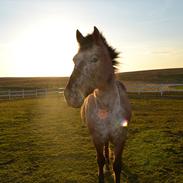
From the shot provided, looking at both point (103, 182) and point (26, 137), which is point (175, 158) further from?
point (26, 137)

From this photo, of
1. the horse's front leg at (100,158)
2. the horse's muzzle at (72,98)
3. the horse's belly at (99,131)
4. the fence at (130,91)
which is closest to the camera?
the horse's muzzle at (72,98)

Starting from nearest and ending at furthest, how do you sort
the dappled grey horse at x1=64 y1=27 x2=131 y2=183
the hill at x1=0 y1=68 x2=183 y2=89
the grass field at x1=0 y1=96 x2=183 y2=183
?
1. the dappled grey horse at x1=64 y1=27 x2=131 y2=183
2. the grass field at x1=0 y1=96 x2=183 y2=183
3. the hill at x1=0 y1=68 x2=183 y2=89

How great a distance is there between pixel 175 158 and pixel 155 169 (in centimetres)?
97

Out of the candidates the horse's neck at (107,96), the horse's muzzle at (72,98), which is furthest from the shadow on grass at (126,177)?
the horse's muzzle at (72,98)

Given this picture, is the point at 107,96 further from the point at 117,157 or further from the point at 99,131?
the point at 117,157

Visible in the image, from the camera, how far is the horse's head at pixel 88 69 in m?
3.89

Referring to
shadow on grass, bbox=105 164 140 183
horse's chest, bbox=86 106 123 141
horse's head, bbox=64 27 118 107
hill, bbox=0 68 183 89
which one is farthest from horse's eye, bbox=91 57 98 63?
hill, bbox=0 68 183 89

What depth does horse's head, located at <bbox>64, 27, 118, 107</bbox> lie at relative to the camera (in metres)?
3.89

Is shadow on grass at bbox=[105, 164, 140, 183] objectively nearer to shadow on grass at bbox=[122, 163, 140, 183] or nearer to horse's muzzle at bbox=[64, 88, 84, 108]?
shadow on grass at bbox=[122, 163, 140, 183]

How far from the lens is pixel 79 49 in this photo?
432 centimetres

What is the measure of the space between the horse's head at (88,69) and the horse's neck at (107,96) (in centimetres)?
18

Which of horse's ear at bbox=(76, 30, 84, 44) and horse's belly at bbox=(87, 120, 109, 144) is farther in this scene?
horse's belly at bbox=(87, 120, 109, 144)

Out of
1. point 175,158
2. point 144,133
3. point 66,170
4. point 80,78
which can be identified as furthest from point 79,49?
point 144,133

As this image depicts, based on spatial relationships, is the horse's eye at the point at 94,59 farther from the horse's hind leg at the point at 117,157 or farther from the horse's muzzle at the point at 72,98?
the horse's hind leg at the point at 117,157
